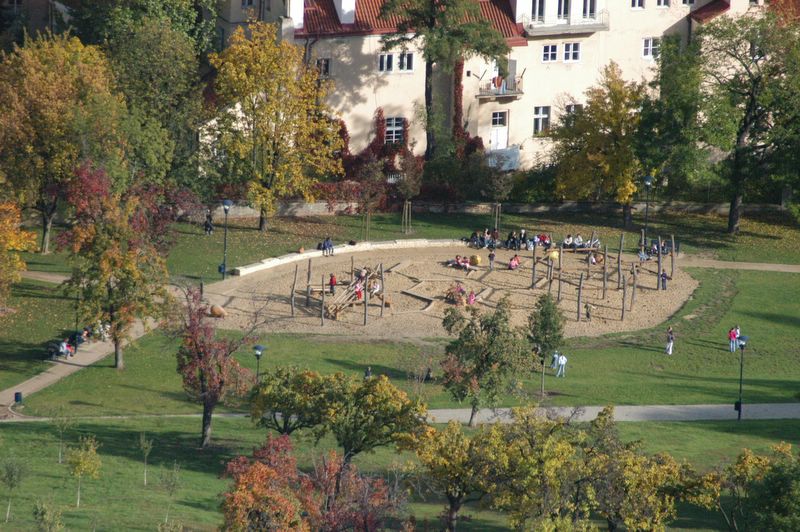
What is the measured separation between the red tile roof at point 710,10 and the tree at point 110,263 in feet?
158

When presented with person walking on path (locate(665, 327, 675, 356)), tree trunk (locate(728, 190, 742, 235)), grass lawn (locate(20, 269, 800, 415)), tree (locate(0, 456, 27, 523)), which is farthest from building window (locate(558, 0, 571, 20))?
tree (locate(0, 456, 27, 523))

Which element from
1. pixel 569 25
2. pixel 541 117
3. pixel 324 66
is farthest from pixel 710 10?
pixel 324 66

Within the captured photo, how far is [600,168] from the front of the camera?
88812 mm

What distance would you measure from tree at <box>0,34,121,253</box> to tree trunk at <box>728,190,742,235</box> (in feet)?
124

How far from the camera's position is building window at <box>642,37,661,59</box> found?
98.9 metres

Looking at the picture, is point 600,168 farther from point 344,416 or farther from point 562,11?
point 344,416

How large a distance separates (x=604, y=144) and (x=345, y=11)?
19223mm

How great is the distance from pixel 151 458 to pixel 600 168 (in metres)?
44.7

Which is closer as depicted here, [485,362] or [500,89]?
[485,362]

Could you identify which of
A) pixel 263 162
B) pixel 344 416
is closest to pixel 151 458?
pixel 344 416

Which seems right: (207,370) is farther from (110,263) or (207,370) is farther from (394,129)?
(394,129)

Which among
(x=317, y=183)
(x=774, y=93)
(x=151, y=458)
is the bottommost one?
(x=151, y=458)

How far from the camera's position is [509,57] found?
97.0 m

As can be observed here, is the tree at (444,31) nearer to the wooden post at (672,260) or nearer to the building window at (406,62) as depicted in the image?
the building window at (406,62)
